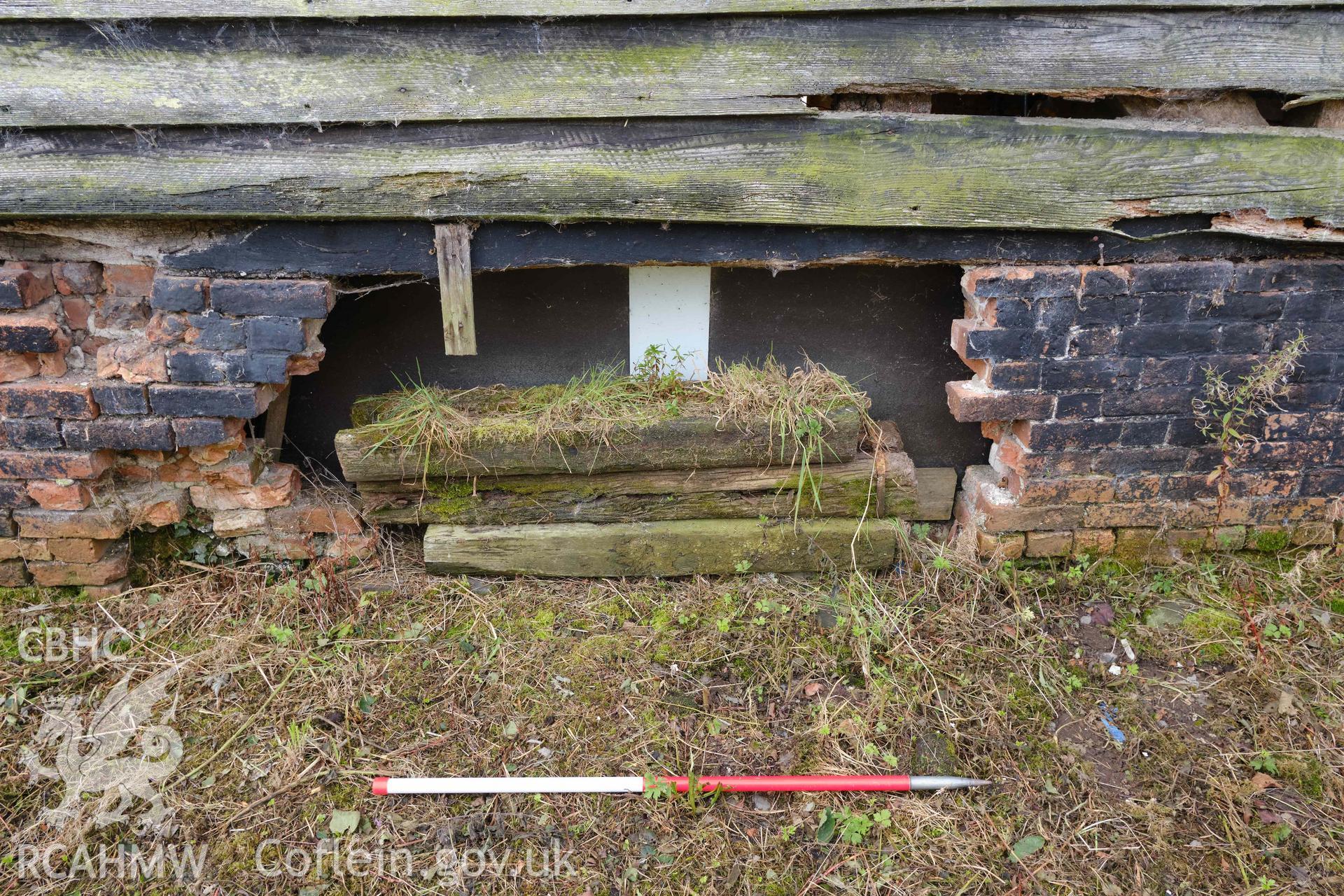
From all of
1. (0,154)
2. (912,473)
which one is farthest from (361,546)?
(912,473)

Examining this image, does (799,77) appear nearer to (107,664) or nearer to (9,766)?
(107,664)

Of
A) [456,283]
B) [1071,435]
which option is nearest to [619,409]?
[456,283]

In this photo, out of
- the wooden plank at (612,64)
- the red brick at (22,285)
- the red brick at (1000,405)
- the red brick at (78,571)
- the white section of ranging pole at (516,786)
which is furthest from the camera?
the red brick at (78,571)

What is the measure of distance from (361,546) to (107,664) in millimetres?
870

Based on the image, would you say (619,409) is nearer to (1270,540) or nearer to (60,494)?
(60,494)

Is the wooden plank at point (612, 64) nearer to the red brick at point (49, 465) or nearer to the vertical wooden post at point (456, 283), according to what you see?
the vertical wooden post at point (456, 283)

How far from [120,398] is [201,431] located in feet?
0.89

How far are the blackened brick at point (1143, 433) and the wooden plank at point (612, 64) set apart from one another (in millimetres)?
1087

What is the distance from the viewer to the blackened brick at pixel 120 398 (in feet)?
8.89

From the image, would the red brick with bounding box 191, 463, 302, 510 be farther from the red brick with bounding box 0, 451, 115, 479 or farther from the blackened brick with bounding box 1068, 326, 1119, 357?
the blackened brick with bounding box 1068, 326, 1119, 357

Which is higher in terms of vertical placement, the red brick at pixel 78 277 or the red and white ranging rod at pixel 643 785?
the red brick at pixel 78 277

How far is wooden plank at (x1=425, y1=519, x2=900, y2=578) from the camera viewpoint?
301 cm

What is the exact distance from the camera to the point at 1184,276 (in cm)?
269

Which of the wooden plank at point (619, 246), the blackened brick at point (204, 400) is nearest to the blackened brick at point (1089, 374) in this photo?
the wooden plank at point (619, 246)
